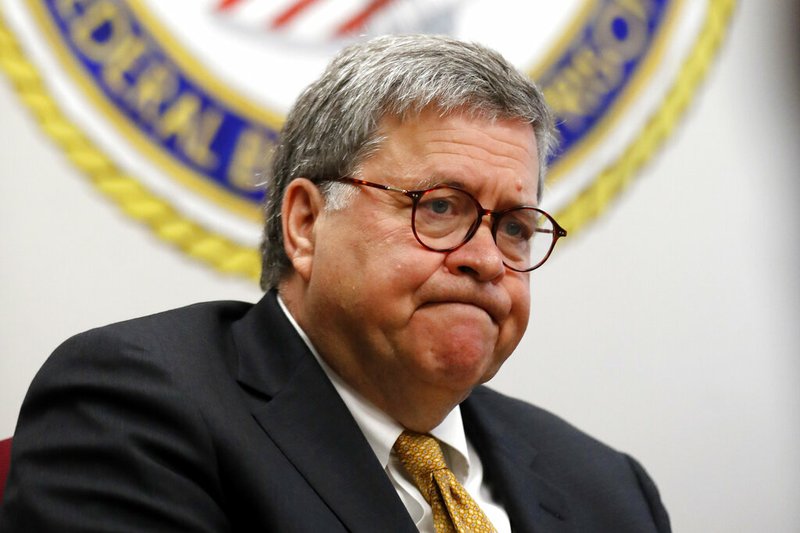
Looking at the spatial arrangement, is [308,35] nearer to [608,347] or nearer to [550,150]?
[550,150]

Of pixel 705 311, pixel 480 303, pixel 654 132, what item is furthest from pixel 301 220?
pixel 705 311

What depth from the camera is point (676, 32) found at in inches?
148

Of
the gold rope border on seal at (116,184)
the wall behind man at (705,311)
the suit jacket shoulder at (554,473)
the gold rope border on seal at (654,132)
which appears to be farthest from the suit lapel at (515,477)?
the gold rope border on seal at (654,132)

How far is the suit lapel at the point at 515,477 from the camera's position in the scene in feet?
7.13

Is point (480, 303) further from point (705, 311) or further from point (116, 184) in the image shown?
point (705, 311)

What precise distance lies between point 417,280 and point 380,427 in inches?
12.5

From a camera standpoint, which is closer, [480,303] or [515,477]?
[480,303]

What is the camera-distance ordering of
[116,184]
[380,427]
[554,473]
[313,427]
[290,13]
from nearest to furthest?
[313,427] < [380,427] < [554,473] < [116,184] < [290,13]

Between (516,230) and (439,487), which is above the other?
(516,230)

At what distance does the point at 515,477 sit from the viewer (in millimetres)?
2229

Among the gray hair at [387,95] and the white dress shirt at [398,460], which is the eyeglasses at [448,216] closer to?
the gray hair at [387,95]

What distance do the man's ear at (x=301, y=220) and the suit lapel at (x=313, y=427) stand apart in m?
0.12

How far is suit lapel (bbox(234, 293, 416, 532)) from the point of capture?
1.82 meters

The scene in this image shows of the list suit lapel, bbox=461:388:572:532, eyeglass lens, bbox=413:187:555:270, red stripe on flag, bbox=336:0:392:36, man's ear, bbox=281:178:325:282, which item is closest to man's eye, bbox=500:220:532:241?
eyeglass lens, bbox=413:187:555:270
